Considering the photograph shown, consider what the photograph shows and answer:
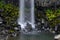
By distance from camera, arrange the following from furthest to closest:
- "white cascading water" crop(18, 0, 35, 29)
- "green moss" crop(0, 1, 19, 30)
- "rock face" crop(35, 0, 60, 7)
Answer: "white cascading water" crop(18, 0, 35, 29) → "rock face" crop(35, 0, 60, 7) → "green moss" crop(0, 1, 19, 30)

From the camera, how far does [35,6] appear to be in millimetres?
27109

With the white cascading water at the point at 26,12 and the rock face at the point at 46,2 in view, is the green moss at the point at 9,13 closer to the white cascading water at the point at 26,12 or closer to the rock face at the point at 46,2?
the white cascading water at the point at 26,12

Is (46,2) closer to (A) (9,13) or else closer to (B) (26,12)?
(B) (26,12)

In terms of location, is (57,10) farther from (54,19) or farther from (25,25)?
(25,25)

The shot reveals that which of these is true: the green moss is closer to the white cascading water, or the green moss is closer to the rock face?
the white cascading water

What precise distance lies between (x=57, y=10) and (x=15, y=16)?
4576 mm

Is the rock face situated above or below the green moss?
above

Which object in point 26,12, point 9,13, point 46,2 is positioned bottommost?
point 26,12

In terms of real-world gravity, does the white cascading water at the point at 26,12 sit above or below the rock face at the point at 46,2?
below

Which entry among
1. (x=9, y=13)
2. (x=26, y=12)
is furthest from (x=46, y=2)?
(x=9, y=13)

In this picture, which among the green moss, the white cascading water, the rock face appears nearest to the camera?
the green moss

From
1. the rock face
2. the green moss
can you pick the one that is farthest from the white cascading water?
the green moss

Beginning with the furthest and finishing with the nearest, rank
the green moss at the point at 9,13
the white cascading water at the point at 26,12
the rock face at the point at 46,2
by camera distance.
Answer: the white cascading water at the point at 26,12, the rock face at the point at 46,2, the green moss at the point at 9,13

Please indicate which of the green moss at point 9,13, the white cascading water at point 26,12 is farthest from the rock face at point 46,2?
the green moss at point 9,13
